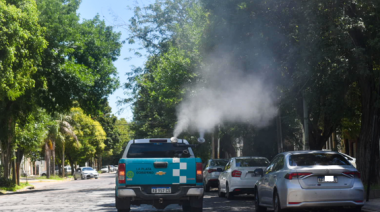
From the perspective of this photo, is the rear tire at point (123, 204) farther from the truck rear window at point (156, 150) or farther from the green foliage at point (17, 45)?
the green foliage at point (17, 45)

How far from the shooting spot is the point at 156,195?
1161cm

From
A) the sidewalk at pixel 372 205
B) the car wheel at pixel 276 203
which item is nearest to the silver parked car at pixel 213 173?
the sidewalk at pixel 372 205

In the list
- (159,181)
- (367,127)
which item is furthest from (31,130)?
(159,181)

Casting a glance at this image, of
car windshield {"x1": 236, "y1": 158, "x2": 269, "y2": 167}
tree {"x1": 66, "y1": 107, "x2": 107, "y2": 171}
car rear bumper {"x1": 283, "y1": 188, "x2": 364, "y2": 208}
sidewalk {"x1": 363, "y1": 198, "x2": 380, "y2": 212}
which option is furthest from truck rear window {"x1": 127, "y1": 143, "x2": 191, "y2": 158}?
tree {"x1": 66, "y1": 107, "x2": 107, "y2": 171}

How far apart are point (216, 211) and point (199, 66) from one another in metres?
13.5

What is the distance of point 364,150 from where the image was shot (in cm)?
1755

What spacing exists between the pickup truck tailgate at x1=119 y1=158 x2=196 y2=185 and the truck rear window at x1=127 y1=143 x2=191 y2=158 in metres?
0.68

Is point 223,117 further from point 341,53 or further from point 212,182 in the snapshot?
point 341,53

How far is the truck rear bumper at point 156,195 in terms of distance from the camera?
37.6 feet

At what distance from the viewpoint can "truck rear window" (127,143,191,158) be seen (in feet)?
40.9

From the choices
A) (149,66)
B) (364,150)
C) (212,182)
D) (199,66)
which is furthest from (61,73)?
(364,150)

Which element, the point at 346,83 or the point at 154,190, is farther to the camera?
the point at 346,83

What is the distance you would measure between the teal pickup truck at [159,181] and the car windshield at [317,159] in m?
2.11

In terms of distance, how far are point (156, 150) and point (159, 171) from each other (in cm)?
103
